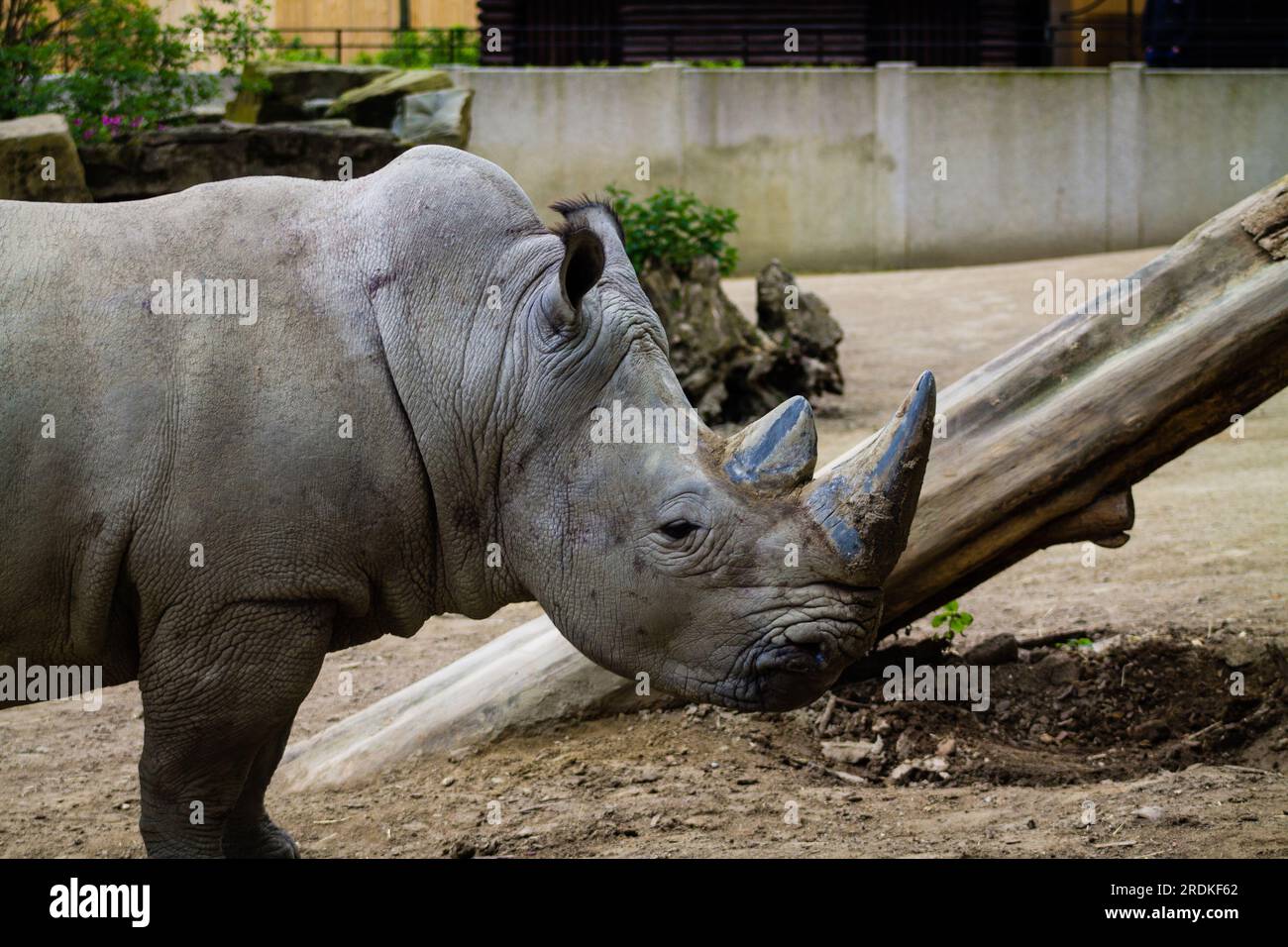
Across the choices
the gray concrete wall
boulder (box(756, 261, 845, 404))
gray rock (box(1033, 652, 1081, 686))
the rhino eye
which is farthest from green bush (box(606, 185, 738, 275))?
the gray concrete wall

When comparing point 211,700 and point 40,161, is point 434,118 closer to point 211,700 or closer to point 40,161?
point 40,161

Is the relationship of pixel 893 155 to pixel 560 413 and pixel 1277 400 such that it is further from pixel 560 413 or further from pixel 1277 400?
pixel 560 413

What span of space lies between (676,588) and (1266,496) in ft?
20.4

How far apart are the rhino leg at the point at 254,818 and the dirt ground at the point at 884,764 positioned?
0.40m

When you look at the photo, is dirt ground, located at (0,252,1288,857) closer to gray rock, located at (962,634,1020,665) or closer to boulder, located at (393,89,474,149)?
gray rock, located at (962,634,1020,665)

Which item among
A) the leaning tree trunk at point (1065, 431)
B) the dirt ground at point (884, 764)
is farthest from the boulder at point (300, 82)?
the leaning tree trunk at point (1065, 431)

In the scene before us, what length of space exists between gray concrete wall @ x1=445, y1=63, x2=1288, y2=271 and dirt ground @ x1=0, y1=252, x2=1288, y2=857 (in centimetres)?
1415

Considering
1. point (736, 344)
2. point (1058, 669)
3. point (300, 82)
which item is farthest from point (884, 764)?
point (300, 82)

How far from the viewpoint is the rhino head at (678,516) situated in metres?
3.88

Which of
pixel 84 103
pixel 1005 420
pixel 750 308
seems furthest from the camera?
pixel 750 308

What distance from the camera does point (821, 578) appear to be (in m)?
3.89
